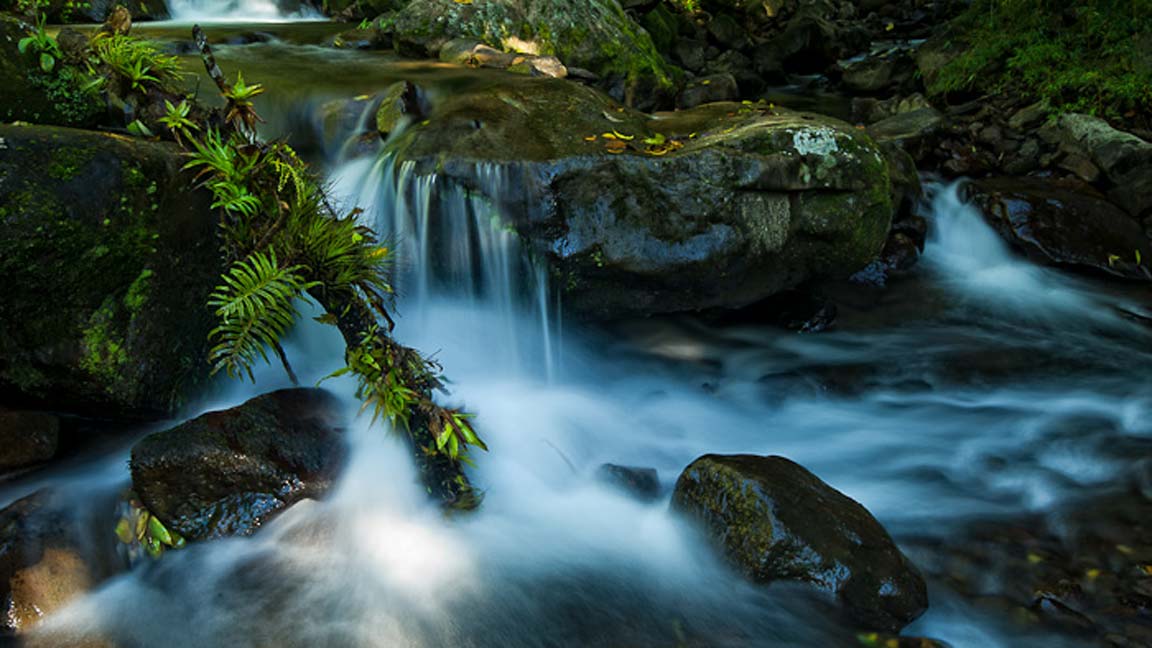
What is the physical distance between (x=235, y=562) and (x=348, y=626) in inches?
30.4

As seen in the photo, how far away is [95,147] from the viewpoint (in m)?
3.99

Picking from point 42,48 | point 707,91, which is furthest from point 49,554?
point 707,91

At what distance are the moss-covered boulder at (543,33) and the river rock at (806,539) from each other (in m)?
6.76

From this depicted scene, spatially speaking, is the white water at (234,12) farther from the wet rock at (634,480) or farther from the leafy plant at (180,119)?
the wet rock at (634,480)

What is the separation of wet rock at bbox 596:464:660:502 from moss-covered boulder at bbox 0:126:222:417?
279cm

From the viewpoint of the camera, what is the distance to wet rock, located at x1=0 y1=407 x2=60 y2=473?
Answer: 396cm

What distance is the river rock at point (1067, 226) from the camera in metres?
7.73

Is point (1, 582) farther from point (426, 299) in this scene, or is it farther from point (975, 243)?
point (975, 243)

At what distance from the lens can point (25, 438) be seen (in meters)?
4.03

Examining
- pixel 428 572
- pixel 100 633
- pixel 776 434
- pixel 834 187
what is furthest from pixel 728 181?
pixel 100 633

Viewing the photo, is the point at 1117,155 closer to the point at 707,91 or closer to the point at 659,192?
the point at 707,91

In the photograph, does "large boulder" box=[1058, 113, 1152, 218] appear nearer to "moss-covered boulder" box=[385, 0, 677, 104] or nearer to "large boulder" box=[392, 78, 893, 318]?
"large boulder" box=[392, 78, 893, 318]

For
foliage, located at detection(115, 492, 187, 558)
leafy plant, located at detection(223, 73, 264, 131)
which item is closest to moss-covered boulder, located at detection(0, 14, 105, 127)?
leafy plant, located at detection(223, 73, 264, 131)

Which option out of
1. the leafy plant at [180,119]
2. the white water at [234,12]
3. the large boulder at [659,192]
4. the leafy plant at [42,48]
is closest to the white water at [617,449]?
the large boulder at [659,192]
